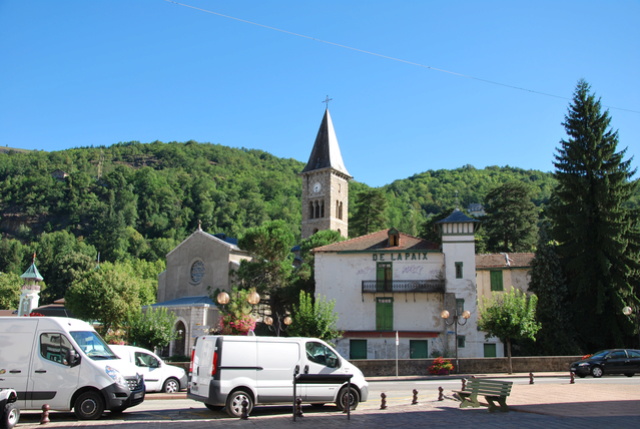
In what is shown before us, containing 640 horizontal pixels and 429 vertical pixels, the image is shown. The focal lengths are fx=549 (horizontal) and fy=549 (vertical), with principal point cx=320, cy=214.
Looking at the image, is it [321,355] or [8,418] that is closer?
[8,418]

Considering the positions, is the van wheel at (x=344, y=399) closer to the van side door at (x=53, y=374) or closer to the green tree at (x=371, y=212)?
the van side door at (x=53, y=374)

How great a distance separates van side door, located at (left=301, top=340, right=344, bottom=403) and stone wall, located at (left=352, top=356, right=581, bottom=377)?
43.9 ft

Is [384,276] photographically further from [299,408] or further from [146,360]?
[299,408]

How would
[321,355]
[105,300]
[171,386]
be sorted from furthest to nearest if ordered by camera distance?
[105,300], [171,386], [321,355]

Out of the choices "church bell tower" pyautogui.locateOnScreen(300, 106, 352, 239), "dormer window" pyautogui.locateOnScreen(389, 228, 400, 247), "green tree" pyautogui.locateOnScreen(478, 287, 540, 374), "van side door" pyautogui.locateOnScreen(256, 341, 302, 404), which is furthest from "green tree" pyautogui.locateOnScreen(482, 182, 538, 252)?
"van side door" pyautogui.locateOnScreen(256, 341, 302, 404)

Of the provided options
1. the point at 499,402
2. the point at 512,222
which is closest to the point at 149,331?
the point at 499,402

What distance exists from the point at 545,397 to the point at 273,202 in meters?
117

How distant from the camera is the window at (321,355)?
43.3ft

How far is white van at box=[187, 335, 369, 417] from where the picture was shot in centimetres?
1211

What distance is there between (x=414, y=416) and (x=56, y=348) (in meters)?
7.66

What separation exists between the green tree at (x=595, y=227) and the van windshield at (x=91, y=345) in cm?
3069

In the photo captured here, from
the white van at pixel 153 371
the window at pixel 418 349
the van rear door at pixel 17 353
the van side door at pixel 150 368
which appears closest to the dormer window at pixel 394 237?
the window at pixel 418 349

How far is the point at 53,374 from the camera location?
37.2 ft

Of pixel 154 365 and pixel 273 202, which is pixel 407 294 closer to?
pixel 154 365
